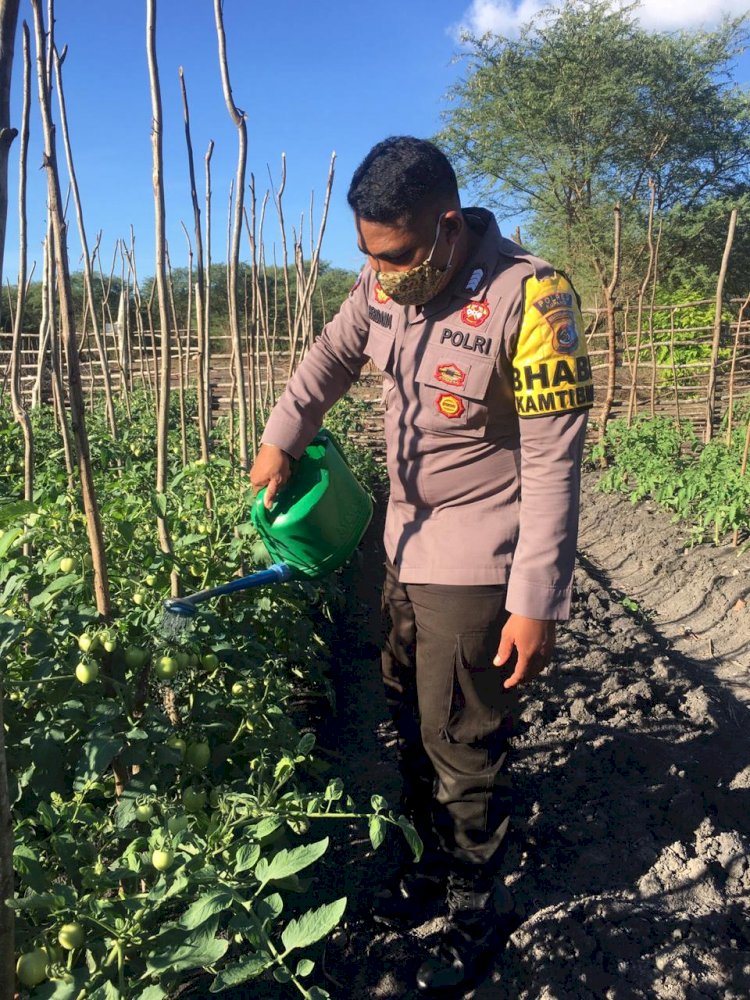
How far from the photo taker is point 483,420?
5.23 ft

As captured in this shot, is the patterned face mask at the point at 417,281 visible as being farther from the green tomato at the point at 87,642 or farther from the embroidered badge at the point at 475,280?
the green tomato at the point at 87,642

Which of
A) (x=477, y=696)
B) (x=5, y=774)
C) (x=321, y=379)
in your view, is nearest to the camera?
(x=5, y=774)

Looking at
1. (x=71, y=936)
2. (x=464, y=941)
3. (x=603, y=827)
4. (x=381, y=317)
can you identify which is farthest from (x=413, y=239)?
(x=603, y=827)

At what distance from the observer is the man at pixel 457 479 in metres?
1.48

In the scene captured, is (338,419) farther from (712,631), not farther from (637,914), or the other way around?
(637,914)

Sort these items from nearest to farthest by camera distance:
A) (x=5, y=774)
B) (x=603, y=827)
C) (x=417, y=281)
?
(x=5, y=774)
(x=417, y=281)
(x=603, y=827)

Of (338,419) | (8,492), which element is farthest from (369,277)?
(338,419)

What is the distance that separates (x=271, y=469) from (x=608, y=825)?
53.9 inches

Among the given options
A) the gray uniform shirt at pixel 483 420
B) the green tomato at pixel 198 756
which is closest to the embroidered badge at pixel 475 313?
the gray uniform shirt at pixel 483 420

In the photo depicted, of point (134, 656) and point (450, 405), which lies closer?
point (134, 656)

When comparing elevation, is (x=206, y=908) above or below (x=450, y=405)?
below

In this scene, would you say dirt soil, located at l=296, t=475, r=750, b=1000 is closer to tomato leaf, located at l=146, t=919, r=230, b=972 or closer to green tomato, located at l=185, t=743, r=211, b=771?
green tomato, located at l=185, t=743, r=211, b=771

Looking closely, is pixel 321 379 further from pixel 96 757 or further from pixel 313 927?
pixel 313 927

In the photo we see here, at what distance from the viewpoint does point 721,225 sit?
672 inches
